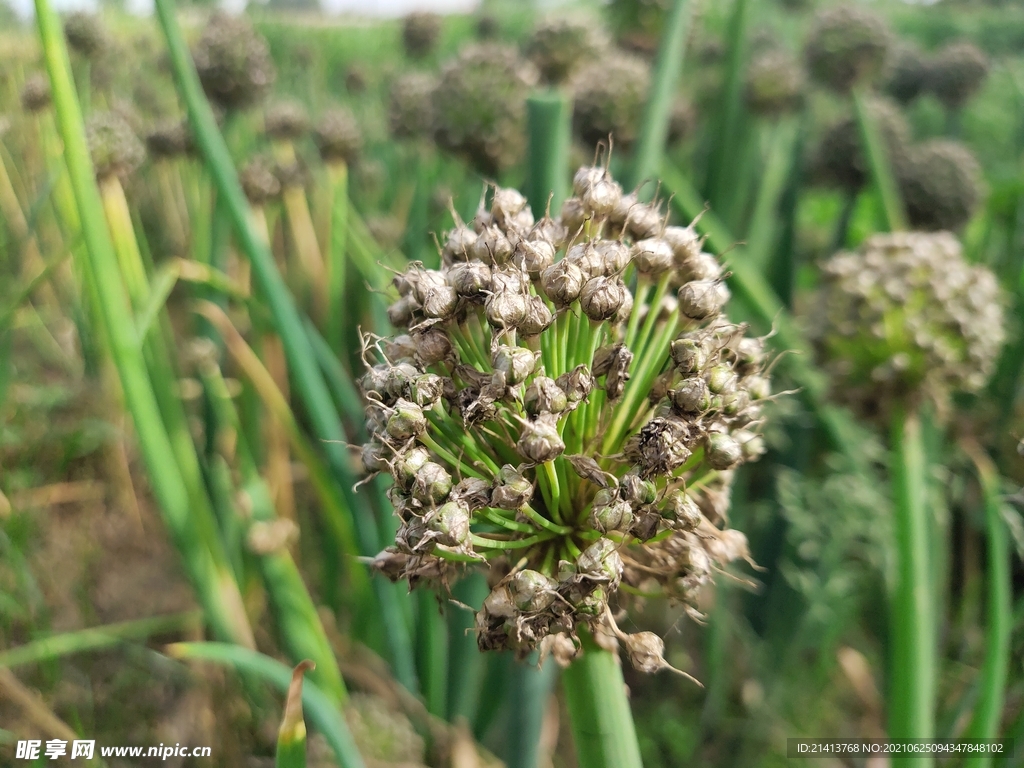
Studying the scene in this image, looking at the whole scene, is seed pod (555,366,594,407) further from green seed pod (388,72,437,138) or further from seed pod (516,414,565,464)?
green seed pod (388,72,437,138)

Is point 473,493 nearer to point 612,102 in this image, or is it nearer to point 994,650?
point 994,650

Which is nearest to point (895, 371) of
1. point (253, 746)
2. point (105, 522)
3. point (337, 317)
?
point (337, 317)

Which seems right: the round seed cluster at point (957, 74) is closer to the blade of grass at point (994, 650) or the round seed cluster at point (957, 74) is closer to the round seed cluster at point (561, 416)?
the blade of grass at point (994, 650)

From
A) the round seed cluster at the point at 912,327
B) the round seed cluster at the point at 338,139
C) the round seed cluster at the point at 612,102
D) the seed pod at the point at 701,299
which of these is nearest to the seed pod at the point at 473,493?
the seed pod at the point at 701,299

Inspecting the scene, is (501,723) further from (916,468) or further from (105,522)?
(105,522)

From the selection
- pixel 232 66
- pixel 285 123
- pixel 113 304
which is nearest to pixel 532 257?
pixel 113 304

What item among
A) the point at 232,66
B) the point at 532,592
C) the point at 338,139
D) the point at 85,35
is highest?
the point at 85,35
